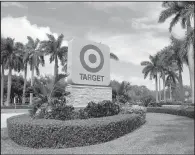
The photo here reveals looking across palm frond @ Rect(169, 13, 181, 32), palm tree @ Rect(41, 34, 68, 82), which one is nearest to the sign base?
palm frond @ Rect(169, 13, 181, 32)

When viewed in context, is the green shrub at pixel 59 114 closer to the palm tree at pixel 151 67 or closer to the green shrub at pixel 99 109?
the green shrub at pixel 99 109

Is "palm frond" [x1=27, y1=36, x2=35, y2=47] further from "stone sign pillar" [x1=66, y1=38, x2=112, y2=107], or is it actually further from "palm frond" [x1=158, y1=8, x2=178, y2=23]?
"stone sign pillar" [x1=66, y1=38, x2=112, y2=107]

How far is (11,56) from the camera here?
124 ft

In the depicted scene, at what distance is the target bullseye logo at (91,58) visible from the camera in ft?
45.4

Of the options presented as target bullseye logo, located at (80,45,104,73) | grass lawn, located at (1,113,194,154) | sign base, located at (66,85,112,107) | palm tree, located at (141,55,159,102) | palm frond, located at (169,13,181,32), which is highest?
palm frond, located at (169,13,181,32)

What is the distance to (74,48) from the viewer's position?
13516 mm

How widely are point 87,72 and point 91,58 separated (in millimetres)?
1058

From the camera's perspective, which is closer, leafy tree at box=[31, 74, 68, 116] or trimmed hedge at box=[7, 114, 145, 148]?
trimmed hedge at box=[7, 114, 145, 148]

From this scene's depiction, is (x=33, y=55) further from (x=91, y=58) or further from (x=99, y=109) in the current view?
(x=99, y=109)

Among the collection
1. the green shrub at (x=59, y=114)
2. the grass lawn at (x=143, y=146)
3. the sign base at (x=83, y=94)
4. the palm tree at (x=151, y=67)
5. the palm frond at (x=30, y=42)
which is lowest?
the grass lawn at (x=143, y=146)

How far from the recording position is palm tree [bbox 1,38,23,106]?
124 ft

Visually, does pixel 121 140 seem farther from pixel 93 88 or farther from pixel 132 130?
pixel 93 88

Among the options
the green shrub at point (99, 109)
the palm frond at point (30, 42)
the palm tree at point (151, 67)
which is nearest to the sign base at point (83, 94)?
the green shrub at point (99, 109)

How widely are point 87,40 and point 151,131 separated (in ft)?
24.1
